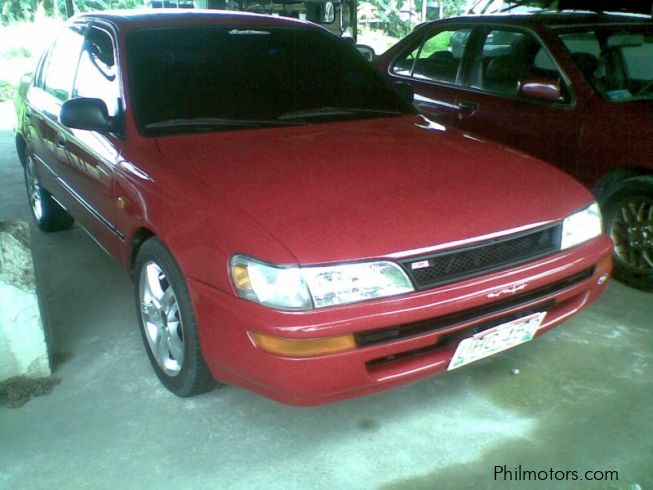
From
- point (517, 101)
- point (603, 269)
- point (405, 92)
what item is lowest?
point (603, 269)

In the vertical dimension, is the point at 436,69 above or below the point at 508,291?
above

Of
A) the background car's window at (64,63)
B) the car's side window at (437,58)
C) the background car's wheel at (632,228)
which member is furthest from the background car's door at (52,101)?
the background car's wheel at (632,228)

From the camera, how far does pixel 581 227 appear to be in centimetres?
240

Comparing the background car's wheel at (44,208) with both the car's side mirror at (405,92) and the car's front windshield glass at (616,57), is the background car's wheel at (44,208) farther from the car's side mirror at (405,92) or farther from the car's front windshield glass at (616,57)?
the car's front windshield glass at (616,57)

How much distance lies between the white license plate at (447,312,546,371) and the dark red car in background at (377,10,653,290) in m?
1.55

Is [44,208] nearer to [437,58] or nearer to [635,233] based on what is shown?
[437,58]

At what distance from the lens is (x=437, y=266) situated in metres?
2.01

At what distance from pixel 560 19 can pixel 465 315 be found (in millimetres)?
2783

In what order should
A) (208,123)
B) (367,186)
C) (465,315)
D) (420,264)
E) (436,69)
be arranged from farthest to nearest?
(436,69), (208,123), (367,186), (465,315), (420,264)

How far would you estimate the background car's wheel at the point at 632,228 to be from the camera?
3389 mm

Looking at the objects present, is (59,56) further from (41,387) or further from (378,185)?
(378,185)

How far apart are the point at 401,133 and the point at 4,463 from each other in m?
2.08

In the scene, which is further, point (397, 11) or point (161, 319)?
point (397, 11)

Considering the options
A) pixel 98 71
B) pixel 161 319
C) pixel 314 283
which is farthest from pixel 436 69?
pixel 314 283
